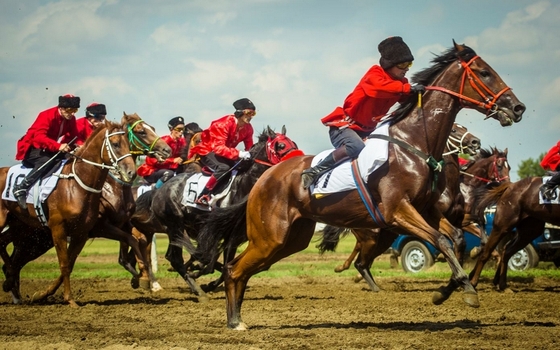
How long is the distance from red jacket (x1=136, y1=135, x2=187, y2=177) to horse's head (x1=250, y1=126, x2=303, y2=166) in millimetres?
3862

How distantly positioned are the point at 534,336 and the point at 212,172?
6423mm

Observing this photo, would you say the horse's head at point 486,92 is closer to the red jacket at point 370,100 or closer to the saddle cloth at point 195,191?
the red jacket at point 370,100

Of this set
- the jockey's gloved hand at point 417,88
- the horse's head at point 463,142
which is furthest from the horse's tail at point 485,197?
the jockey's gloved hand at point 417,88

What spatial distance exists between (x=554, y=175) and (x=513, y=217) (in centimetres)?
101

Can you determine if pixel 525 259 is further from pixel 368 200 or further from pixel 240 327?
pixel 240 327

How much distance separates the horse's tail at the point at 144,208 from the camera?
14250 mm

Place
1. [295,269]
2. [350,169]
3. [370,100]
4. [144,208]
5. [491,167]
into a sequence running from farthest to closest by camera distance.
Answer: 1. [295,269]
2. [491,167]
3. [144,208]
4. [370,100]
5. [350,169]

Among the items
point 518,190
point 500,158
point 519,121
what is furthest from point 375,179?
point 500,158

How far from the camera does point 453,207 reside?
1382 cm

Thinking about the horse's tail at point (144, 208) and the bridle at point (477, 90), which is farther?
the horse's tail at point (144, 208)

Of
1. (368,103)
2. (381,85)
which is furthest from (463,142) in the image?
(381,85)

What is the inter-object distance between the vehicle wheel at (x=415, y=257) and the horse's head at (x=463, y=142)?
4.10 meters

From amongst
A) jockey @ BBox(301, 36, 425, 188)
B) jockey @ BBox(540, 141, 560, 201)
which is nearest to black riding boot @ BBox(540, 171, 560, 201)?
jockey @ BBox(540, 141, 560, 201)

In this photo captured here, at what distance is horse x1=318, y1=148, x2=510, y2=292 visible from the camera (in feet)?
42.2
